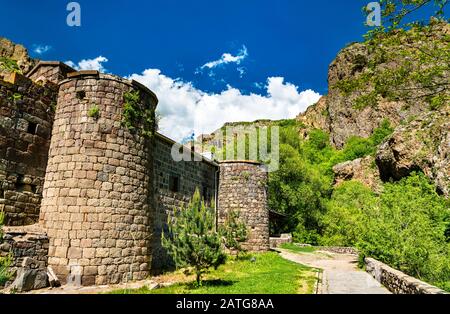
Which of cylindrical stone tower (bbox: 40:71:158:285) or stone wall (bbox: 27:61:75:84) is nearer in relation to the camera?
cylindrical stone tower (bbox: 40:71:158:285)

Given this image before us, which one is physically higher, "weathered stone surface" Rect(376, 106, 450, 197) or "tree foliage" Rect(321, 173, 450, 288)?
"weathered stone surface" Rect(376, 106, 450, 197)

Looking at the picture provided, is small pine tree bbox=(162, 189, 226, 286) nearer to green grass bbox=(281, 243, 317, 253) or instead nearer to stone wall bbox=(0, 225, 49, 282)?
stone wall bbox=(0, 225, 49, 282)

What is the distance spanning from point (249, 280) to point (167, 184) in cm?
596

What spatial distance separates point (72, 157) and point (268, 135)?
30332 millimetres

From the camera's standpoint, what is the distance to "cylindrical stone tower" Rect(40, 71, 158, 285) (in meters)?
9.06

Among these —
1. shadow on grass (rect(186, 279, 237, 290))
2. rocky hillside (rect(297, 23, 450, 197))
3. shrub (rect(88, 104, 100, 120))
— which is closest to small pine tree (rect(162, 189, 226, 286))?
shadow on grass (rect(186, 279, 237, 290))

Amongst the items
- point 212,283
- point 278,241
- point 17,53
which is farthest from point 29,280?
point 278,241

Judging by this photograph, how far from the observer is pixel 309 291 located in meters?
8.96

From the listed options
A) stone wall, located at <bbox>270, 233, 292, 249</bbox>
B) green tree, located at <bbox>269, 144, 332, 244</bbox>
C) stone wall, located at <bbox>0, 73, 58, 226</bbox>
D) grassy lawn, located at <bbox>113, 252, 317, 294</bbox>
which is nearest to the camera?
grassy lawn, located at <bbox>113, 252, 317, 294</bbox>

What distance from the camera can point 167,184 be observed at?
47.5ft

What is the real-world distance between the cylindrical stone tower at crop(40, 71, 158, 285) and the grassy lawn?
1421mm

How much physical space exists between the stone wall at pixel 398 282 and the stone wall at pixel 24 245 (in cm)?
956

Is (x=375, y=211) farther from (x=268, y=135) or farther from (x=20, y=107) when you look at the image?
(x=268, y=135)

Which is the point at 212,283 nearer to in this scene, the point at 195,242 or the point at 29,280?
the point at 195,242
